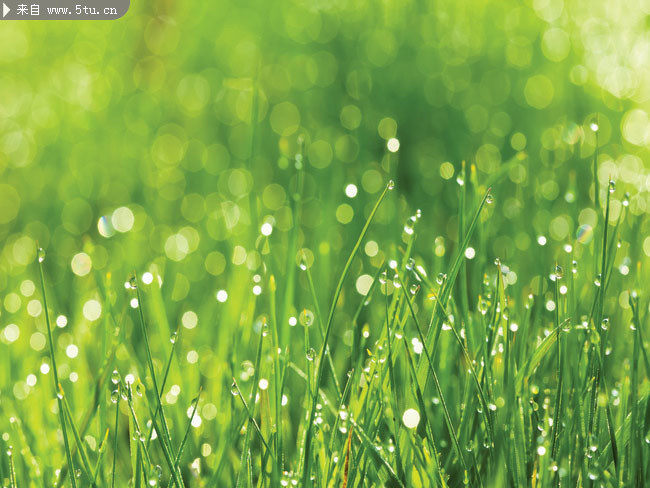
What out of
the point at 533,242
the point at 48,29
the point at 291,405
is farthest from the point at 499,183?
the point at 48,29

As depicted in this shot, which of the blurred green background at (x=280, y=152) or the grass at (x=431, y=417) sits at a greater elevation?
the blurred green background at (x=280, y=152)

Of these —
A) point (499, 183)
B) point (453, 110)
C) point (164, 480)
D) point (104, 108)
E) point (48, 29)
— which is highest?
point (48, 29)

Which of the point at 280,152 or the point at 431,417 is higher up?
the point at 280,152

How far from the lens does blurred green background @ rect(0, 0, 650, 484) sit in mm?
1057

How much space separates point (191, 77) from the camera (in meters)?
2.12

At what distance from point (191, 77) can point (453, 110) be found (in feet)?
2.96

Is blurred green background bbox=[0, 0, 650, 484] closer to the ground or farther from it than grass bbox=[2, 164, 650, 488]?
farther from it

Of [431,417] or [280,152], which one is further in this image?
[280,152]

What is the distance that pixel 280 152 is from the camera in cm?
145

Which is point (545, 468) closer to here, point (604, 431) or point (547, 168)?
point (604, 431)

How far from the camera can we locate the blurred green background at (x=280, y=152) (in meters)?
1.06

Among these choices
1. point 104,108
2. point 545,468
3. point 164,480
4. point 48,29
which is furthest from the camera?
point 48,29

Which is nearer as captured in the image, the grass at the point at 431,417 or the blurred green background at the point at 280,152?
the grass at the point at 431,417

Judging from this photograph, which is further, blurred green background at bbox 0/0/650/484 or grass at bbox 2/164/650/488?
blurred green background at bbox 0/0/650/484
